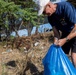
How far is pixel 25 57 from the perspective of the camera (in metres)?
6.07

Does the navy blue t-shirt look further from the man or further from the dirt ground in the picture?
the dirt ground

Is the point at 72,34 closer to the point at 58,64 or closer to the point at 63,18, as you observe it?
the point at 63,18

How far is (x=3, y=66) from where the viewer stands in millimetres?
5836

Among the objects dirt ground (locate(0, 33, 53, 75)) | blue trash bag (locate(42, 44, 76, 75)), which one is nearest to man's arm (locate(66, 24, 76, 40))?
blue trash bag (locate(42, 44, 76, 75))

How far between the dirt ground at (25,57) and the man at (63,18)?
103cm

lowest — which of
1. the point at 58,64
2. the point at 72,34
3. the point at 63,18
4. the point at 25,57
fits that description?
the point at 25,57

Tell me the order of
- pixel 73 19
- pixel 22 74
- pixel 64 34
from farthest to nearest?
pixel 22 74, pixel 64 34, pixel 73 19

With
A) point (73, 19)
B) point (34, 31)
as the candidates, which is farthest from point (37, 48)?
point (73, 19)

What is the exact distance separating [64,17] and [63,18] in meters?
0.04

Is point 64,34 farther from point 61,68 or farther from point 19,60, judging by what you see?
point 19,60

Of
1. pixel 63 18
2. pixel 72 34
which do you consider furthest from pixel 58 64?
pixel 63 18

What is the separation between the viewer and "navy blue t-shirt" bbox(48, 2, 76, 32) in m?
4.50

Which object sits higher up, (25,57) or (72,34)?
(72,34)

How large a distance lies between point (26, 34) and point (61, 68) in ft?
10.8
